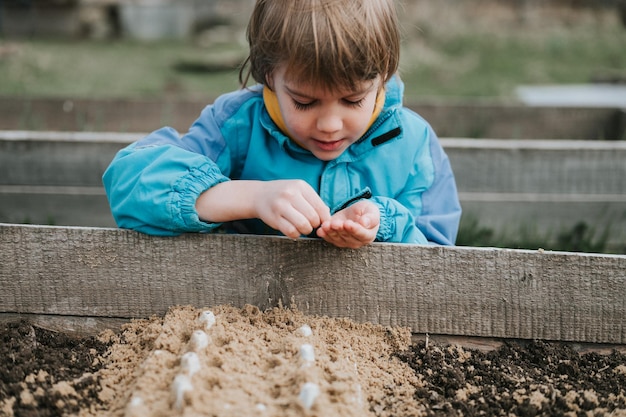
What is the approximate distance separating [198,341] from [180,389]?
220mm

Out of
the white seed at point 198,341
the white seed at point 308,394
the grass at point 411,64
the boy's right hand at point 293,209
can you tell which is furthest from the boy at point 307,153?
the grass at point 411,64

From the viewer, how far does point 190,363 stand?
1597mm

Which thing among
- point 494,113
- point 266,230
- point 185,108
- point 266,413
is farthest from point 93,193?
point 494,113

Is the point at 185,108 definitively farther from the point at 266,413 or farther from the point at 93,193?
the point at 266,413

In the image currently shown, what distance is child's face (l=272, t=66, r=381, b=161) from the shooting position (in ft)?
6.69

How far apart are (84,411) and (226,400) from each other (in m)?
0.39

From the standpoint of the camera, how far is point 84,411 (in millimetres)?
1636

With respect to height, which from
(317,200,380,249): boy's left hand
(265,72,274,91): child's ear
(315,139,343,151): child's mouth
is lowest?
(317,200,380,249): boy's left hand

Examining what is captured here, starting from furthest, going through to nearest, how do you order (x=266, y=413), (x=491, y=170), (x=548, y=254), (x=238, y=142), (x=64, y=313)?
(x=491, y=170)
(x=238, y=142)
(x=64, y=313)
(x=548, y=254)
(x=266, y=413)

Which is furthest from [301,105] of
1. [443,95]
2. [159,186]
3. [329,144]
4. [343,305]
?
[443,95]

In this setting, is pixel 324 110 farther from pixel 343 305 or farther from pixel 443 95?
pixel 443 95

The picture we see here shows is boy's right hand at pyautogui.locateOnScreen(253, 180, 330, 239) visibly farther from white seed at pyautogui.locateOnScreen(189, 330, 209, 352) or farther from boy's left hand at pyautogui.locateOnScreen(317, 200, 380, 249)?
white seed at pyautogui.locateOnScreen(189, 330, 209, 352)

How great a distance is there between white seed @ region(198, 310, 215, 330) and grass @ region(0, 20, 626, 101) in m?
5.65

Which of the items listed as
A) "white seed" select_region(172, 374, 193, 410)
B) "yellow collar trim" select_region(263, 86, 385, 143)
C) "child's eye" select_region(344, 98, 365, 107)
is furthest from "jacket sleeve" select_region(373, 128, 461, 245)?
"white seed" select_region(172, 374, 193, 410)
